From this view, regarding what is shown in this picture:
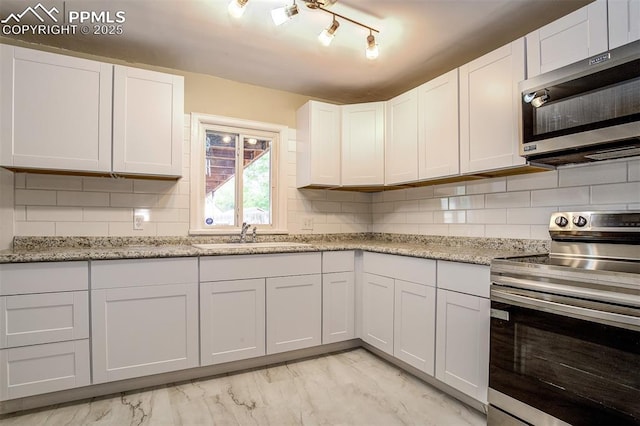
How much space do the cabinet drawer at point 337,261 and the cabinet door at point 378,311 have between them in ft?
0.50

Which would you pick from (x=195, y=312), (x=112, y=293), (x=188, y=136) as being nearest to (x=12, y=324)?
(x=112, y=293)

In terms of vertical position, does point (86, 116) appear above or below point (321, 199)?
above

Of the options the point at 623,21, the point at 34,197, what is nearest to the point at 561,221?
the point at 623,21

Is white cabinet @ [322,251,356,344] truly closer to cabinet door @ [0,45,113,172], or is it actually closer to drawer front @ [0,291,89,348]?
drawer front @ [0,291,89,348]

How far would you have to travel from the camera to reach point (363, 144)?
298cm

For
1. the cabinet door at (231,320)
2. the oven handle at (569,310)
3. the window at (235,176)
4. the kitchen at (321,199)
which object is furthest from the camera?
the window at (235,176)

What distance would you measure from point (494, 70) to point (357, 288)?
5.79ft

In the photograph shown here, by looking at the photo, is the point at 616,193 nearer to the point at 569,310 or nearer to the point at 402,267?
the point at 569,310

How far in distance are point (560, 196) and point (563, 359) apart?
100 centimetres

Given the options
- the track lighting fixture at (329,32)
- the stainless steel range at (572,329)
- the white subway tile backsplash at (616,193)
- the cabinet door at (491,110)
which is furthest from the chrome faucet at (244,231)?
the white subway tile backsplash at (616,193)

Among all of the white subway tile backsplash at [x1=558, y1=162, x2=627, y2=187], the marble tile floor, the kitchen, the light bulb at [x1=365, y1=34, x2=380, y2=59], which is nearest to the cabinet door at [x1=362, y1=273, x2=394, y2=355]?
the kitchen

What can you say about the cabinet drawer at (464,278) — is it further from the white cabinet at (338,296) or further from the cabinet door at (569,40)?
the cabinet door at (569,40)

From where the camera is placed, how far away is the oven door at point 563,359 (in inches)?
48.6

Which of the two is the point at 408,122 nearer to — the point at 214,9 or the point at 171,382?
the point at 214,9
